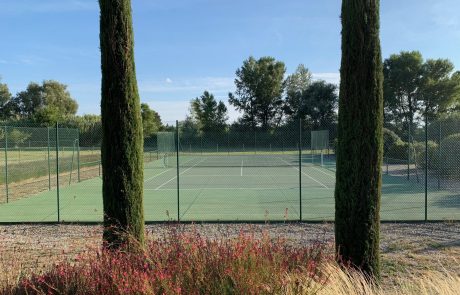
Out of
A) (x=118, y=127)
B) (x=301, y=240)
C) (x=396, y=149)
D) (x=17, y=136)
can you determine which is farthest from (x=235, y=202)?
(x=396, y=149)

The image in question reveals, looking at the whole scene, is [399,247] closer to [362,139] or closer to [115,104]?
[362,139]

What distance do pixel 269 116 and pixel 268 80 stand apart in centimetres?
613

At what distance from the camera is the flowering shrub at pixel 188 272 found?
351 centimetres

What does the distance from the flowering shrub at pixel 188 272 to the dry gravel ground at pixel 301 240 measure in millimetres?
1594

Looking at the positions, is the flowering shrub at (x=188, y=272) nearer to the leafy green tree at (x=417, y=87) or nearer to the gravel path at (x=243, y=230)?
the gravel path at (x=243, y=230)

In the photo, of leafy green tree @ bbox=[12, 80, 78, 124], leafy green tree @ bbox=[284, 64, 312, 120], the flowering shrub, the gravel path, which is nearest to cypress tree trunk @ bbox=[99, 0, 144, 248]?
the flowering shrub

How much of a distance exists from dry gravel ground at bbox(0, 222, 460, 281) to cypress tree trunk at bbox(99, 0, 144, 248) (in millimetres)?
792

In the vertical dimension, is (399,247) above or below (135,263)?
below

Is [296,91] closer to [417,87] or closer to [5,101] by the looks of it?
[417,87]

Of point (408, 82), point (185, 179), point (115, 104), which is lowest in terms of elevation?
point (185, 179)

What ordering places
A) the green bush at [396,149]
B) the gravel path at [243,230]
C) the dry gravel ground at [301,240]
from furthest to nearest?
1. the green bush at [396,149]
2. the gravel path at [243,230]
3. the dry gravel ground at [301,240]

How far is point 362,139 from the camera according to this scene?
4.92 m

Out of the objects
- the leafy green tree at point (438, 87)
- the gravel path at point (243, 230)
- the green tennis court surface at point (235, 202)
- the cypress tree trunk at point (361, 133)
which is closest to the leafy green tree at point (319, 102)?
the leafy green tree at point (438, 87)

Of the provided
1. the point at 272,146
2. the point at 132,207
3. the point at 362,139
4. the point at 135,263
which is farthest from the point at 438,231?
the point at 272,146
